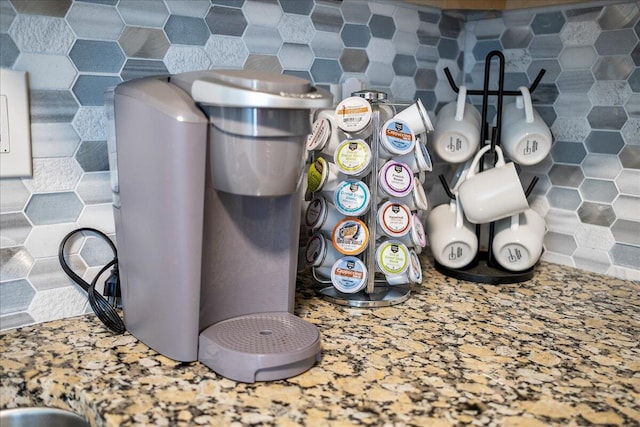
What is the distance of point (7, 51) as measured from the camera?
2.76 feet

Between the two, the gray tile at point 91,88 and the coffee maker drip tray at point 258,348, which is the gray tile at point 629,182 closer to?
the coffee maker drip tray at point 258,348

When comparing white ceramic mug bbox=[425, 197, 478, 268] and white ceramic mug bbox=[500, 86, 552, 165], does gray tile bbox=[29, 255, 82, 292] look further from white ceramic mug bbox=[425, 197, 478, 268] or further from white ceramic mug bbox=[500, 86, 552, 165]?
white ceramic mug bbox=[500, 86, 552, 165]

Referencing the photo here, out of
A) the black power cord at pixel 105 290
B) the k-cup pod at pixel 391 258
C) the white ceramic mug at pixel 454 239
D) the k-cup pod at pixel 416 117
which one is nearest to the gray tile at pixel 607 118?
the white ceramic mug at pixel 454 239

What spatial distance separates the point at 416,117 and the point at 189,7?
421 millimetres

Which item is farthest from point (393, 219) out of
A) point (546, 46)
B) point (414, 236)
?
point (546, 46)

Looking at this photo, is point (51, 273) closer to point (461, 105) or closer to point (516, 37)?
point (461, 105)

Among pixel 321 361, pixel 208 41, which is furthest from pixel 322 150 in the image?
pixel 321 361

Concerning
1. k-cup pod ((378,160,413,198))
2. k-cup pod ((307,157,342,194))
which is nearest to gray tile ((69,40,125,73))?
k-cup pod ((307,157,342,194))

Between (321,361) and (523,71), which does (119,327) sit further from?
(523,71)

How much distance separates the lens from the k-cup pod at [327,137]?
1.01 meters

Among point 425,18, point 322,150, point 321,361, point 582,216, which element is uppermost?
point 425,18

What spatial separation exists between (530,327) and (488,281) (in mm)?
226

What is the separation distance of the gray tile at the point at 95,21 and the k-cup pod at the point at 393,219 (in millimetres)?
505

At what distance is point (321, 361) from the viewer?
807 mm
